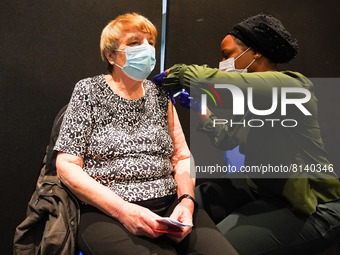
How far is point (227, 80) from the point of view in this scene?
160 cm

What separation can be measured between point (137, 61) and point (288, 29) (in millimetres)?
1603

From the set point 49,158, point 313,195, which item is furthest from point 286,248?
point 49,158

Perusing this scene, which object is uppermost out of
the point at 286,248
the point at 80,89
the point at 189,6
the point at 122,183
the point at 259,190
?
the point at 189,6

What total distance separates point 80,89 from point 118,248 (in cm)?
72

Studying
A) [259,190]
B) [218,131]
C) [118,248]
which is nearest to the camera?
[118,248]

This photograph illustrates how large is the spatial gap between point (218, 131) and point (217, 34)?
0.86 metres

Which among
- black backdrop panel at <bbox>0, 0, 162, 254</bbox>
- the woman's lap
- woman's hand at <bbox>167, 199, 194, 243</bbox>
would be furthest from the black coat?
black backdrop panel at <bbox>0, 0, 162, 254</bbox>

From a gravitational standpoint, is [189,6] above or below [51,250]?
above

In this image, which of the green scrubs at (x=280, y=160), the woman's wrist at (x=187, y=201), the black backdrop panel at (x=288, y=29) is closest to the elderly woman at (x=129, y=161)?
the woman's wrist at (x=187, y=201)

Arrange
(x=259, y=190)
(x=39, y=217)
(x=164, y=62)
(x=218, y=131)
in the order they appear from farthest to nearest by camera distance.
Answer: (x=164, y=62)
(x=218, y=131)
(x=259, y=190)
(x=39, y=217)

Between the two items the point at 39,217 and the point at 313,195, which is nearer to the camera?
the point at 39,217

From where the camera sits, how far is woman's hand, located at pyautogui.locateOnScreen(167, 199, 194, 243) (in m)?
1.29

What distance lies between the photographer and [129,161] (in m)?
1.41

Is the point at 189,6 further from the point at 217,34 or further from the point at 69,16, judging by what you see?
the point at 69,16
